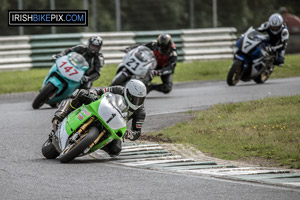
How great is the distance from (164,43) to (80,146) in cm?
806

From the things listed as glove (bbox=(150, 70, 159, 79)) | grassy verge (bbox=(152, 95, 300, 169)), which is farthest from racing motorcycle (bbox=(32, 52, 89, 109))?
grassy verge (bbox=(152, 95, 300, 169))

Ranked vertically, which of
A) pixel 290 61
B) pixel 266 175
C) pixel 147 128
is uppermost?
pixel 266 175

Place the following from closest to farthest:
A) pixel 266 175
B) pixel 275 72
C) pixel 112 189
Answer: pixel 112 189 < pixel 266 175 < pixel 275 72

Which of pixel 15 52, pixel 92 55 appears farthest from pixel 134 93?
pixel 15 52

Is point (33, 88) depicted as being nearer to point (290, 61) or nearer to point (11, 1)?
point (11, 1)

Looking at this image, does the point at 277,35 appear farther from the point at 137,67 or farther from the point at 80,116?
the point at 80,116

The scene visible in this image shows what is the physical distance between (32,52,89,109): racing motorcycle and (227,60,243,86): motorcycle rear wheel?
4.44m

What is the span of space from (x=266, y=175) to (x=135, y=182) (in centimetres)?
152

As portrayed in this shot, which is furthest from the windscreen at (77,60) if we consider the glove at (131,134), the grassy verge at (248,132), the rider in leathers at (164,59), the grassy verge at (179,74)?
the glove at (131,134)

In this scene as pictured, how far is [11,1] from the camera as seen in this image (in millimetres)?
25844

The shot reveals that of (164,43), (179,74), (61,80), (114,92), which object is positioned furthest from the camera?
(179,74)

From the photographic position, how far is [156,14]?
24.6 m

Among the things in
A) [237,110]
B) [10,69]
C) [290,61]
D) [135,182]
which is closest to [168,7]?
[290,61]

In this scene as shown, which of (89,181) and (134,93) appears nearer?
(89,181)
